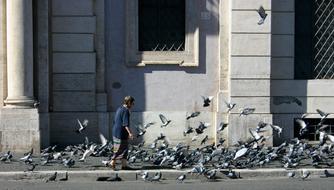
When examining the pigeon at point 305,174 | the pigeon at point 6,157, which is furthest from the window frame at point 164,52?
the pigeon at point 305,174

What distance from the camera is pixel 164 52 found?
49.5 ft

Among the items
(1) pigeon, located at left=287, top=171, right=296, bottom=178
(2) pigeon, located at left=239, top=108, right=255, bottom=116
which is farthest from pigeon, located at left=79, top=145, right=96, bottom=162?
(1) pigeon, located at left=287, top=171, right=296, bottom=178

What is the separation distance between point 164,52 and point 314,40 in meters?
3.83

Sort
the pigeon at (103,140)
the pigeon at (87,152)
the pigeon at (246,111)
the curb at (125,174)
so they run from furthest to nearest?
the pigeon at (246,111) → the pigeon at (103,140) → the pigeon at (87,152) → the curb at (125,174)

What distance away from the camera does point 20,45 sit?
45.3ft

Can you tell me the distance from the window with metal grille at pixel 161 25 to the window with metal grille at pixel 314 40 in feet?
9.64

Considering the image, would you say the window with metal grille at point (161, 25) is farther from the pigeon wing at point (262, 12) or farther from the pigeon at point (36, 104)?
the pigeon at point (36, 104)

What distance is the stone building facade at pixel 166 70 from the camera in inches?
578

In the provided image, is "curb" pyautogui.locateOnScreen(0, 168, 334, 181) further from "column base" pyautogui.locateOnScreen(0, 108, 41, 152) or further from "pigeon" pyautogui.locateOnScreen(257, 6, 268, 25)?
"pigeon" pyautogui.locateOnScreen(257, 6, 268, 25)

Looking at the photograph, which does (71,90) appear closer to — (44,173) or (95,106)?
(95,106)

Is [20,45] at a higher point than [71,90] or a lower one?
higher

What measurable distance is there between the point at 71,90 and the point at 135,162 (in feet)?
9.61

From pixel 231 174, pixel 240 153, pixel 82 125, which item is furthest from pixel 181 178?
pixel 82 125

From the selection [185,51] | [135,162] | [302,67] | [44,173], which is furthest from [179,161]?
[302,67]
